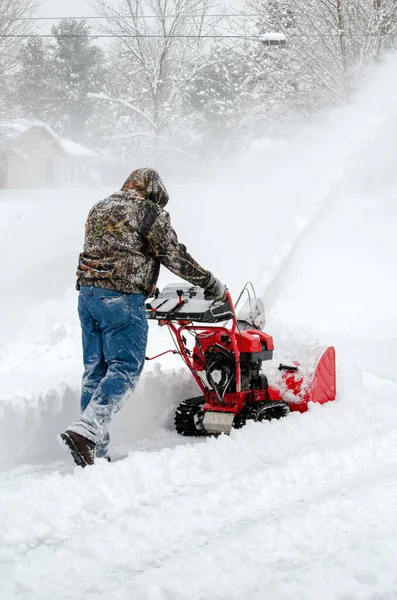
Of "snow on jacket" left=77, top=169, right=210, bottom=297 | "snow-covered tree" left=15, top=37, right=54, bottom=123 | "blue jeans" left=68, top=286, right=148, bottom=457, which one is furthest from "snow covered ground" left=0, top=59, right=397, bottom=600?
"snow-covered tree" left=15, top=37, right=54, bottom=123

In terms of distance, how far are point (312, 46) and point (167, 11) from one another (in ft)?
39.4

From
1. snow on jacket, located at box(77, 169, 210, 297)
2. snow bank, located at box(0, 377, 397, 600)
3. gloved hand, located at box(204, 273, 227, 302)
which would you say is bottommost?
snow bank, located at box(0, 377, 397, 600)

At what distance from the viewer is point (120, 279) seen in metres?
4.39

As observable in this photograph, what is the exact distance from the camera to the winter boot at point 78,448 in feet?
13.3

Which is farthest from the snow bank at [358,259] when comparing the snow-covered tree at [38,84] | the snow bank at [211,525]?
the snow-covered tree at [38,84]

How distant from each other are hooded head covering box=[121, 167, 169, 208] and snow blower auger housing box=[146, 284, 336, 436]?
662mm

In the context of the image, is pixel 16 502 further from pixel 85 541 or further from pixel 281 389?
pixel 281 389

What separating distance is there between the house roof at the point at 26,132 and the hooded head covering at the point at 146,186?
2657 cm

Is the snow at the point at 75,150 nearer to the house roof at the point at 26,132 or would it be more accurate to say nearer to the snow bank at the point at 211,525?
the house roof at the point at 26,132

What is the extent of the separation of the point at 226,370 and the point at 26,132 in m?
39.5

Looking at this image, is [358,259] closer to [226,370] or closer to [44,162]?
[226,370]

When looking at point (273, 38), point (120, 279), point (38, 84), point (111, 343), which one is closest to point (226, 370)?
point (111, 343)

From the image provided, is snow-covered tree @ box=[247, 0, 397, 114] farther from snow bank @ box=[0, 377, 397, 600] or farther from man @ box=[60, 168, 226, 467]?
snow bank @ box=[0, 377, 397, 600]

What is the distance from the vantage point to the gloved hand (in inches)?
183
